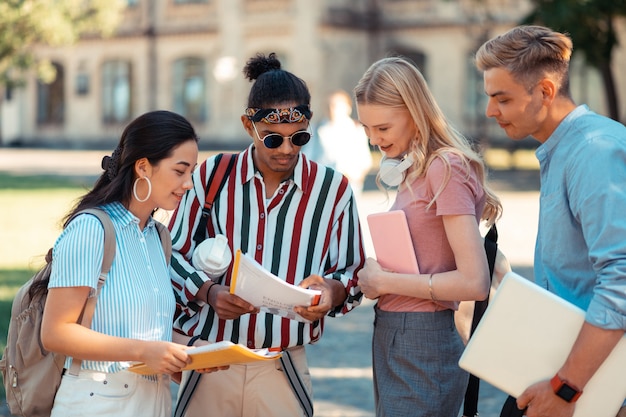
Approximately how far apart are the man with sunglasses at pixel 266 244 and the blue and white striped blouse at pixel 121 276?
1.02 ft

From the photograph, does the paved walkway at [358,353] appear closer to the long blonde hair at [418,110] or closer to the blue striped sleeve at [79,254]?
the long blonde hair at [418,110]

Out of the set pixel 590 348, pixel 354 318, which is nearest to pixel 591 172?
pixel 590 348

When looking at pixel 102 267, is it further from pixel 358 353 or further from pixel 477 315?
pixel 358 353

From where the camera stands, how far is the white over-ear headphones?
11.2ft

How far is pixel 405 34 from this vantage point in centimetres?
3869

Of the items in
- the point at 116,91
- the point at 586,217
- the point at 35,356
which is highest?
the point at 586,217

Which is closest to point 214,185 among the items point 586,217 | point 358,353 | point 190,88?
point 586,217

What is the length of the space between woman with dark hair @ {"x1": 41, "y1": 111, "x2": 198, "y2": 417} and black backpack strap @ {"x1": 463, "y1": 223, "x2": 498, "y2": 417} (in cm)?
103

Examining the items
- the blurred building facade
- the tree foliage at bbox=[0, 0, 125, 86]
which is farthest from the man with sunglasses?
the blurred building facade

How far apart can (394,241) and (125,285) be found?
93 cm

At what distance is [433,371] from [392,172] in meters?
0.72

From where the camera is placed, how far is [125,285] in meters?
3.26

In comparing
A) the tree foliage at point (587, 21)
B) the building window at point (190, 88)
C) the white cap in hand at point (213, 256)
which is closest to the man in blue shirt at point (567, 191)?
the white cap in hand at point (213, 256)

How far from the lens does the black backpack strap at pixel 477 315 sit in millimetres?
3422
